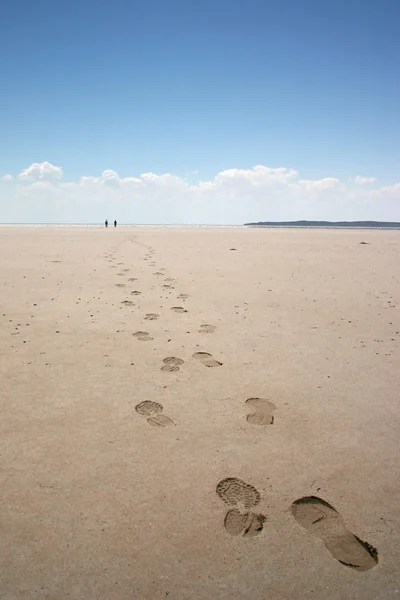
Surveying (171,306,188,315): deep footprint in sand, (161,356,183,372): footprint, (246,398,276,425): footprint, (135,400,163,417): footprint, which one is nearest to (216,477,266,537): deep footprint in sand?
(246,398,276,425): footprint

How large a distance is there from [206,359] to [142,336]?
123 cm

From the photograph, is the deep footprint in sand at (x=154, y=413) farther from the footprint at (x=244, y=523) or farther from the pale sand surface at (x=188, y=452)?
the footprint at (x=244, y=523)

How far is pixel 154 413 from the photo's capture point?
325cm

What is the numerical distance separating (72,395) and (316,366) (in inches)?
115

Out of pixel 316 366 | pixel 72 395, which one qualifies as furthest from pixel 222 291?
pixel 72 395

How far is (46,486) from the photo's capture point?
2.35 m

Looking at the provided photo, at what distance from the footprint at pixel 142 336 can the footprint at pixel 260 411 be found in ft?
6.79

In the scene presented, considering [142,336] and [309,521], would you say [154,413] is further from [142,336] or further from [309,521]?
[142,336]

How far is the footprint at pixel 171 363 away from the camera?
4.14m

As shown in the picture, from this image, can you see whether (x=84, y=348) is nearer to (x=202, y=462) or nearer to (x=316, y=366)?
(x=202, y=462)

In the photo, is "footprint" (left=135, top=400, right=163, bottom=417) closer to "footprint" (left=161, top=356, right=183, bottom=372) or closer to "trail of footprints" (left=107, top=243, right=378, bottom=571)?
"footprint" (left=161, top=356, right=183, bottom=372)

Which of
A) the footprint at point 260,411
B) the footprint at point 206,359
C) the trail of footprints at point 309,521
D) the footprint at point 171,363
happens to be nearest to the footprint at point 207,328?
the footprint at point 206,359

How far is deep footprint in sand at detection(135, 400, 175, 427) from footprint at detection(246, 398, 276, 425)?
767 mm

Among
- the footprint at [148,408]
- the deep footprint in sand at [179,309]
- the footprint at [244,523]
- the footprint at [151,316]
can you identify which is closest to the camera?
the footprint at [244,523]
